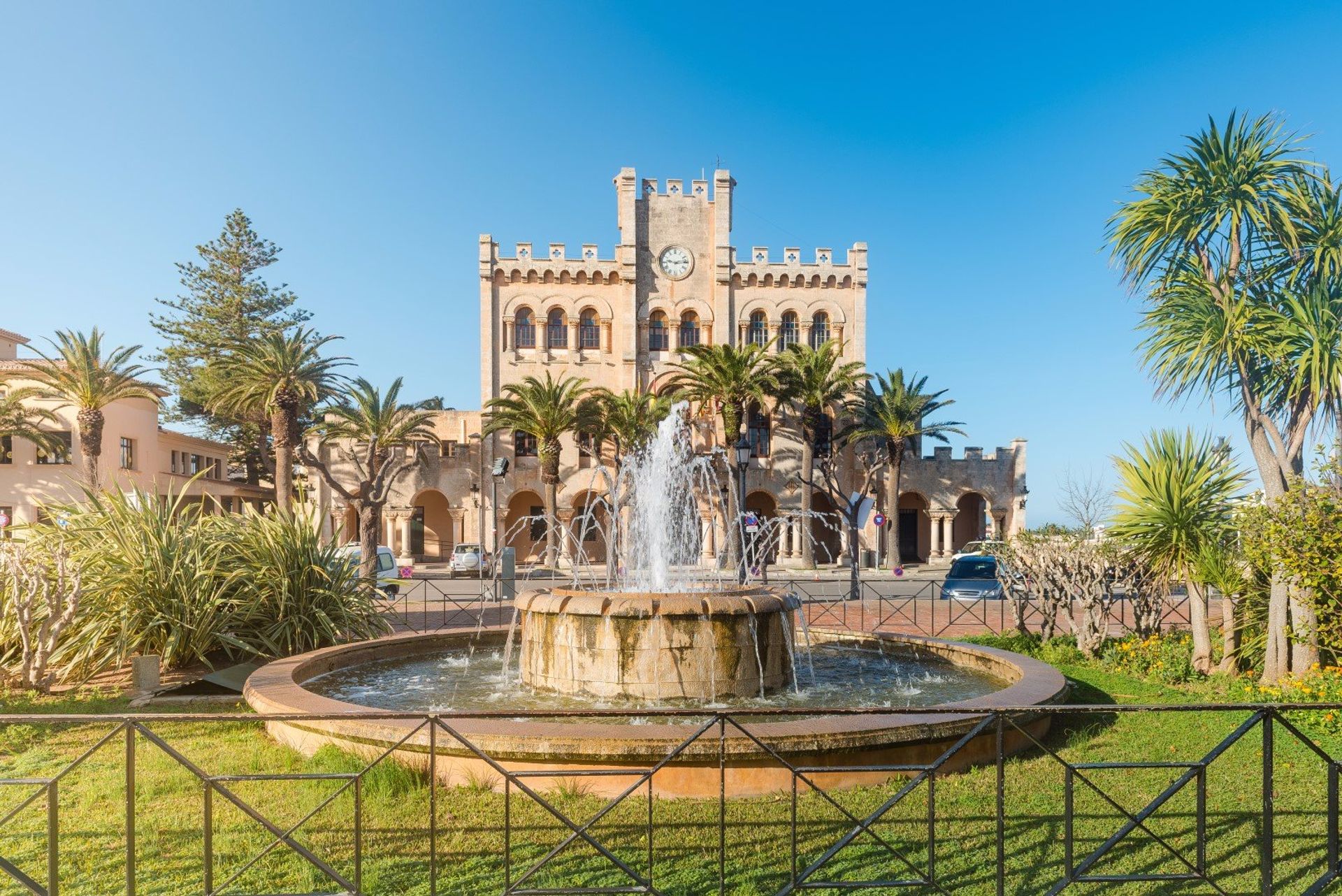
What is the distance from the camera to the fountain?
5.50 m

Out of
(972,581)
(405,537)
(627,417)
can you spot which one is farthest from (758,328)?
(972,581)

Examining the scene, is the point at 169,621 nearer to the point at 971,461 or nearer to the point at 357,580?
the point at 357,580

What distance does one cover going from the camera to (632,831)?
498cm

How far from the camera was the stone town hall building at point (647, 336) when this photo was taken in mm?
36688

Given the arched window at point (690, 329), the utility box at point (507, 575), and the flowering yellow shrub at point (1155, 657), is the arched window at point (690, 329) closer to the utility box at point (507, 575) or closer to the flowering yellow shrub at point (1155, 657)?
the utility box at point (507, 575)

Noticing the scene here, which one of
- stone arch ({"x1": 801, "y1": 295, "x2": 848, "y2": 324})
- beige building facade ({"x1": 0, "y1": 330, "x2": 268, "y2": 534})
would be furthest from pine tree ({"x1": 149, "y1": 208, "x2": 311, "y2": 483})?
stone arch ({"x1": 801, "y1": 295, "x2": 848, "y2": 324})

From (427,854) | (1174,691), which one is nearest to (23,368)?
(427,854)

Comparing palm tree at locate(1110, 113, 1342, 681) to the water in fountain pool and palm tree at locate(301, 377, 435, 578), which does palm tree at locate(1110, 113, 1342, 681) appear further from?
palm tree at locate(301, 377, 435, 578)

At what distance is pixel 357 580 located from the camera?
12.0m

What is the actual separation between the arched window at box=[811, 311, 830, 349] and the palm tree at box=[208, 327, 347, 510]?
69.8ft

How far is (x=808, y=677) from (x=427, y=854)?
573cm

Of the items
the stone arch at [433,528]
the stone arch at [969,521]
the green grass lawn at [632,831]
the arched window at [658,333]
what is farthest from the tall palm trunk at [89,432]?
the stone arch at [969,521]

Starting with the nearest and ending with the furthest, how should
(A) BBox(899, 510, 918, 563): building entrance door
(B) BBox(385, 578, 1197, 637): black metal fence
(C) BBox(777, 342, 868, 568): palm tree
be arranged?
1. (B) BBox(385, 578, 1197, 637): black metal fence
2. (C) BBox(777, 342, 868, 568): palm tree
3. (A) BBox(899, 510, 918, 563): building entrance door

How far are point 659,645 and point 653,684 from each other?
37 centimetres
